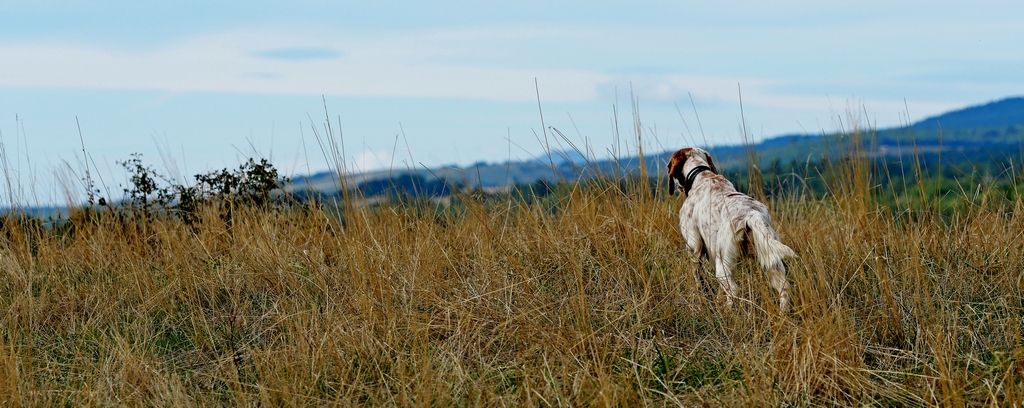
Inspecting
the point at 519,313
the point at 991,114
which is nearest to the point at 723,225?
the point at 519,313

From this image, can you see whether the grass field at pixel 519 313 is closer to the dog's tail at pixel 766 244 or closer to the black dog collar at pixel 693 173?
the dog's tail at pixel 766 244

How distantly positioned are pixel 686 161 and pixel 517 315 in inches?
58.3

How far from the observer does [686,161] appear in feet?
17.8

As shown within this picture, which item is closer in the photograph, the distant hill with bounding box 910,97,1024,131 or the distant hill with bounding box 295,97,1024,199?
the distant hill with bounding box 295,97,1024,199

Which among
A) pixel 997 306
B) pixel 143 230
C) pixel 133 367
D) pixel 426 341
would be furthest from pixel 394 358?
pixel 143 230

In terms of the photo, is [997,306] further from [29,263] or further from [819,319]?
[29,263]

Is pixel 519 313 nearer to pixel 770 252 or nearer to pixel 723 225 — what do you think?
pixel 723 225

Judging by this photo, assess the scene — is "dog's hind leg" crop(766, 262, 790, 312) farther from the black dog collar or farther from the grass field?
the black dog collar

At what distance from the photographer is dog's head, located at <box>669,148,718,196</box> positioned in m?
5.39

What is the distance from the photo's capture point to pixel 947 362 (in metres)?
4.03

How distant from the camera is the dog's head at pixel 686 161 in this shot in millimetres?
5391

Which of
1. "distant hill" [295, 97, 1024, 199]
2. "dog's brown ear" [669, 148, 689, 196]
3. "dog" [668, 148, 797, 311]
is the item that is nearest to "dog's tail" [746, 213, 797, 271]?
Result: "dog" [668, 148, 797, 311]

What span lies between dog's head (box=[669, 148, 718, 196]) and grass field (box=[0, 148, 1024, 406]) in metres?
0.45

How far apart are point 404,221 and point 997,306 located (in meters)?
3.31
